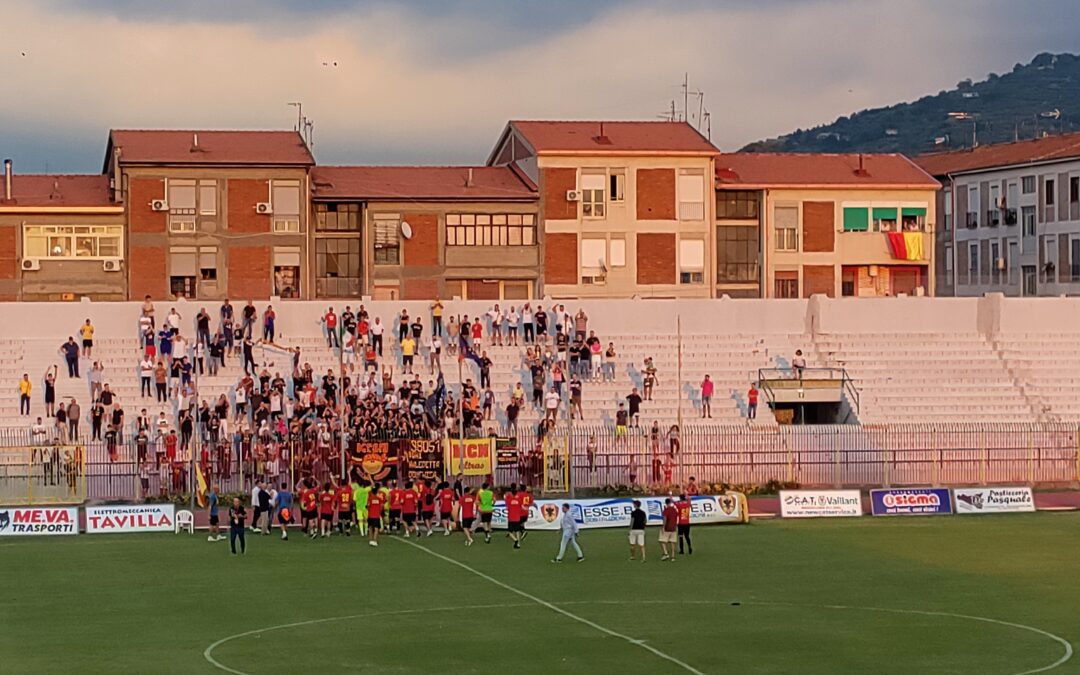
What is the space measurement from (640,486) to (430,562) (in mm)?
13738

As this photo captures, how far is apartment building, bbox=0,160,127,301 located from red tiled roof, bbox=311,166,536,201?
Answer: 8.50 meters

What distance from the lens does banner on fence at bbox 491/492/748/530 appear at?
152ft

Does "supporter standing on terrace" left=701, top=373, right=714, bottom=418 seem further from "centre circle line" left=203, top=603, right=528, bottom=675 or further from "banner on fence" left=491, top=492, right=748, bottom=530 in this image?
"centre circle line" left=203, top=603, right=528, bottom=675

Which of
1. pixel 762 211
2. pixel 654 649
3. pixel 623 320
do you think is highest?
pixel 762 211

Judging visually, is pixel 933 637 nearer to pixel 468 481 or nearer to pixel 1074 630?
pixel 1074 630

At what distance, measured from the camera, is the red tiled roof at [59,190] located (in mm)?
74438

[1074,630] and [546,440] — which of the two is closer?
[1074,630]

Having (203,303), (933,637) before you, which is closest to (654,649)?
(933,637)

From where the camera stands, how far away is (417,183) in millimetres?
79125

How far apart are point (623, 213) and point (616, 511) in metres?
33.6

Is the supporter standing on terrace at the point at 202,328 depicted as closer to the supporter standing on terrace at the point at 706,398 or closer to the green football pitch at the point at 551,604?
the green football pitch at the point at 551,604

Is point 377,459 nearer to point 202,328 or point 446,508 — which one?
point 446,508

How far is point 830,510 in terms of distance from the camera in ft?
163

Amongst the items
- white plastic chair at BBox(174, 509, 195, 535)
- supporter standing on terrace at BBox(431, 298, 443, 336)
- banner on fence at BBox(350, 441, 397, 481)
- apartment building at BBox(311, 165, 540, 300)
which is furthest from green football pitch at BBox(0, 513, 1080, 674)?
apartment building at BBox(311, 165, 540, 300)
